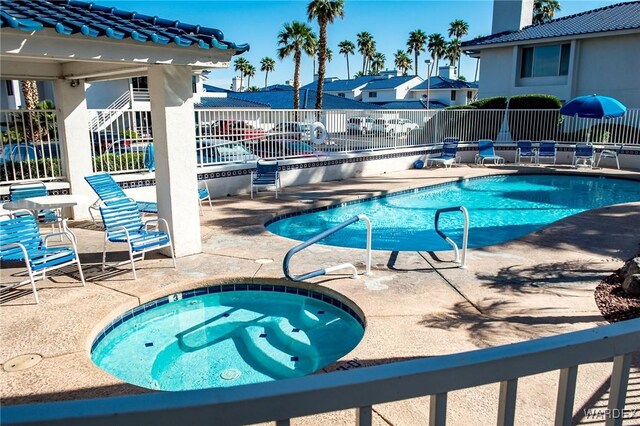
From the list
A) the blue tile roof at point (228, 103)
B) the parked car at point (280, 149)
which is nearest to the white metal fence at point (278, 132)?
the parked car at point (280, 149)

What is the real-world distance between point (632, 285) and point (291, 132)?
1066 centimetres

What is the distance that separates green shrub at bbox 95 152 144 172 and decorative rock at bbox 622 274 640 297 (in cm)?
989

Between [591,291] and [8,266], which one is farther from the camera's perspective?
[8,266]

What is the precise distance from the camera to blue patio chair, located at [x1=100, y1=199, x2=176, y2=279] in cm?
664

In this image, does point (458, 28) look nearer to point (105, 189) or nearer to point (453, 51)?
point (453, 51)

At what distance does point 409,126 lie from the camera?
19.6m

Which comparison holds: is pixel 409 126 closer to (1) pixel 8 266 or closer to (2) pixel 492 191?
(2) pixel 492 191

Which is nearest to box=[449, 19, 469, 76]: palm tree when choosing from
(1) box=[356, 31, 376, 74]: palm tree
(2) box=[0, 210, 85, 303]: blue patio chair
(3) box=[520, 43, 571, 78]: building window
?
(1) box=[356, 31, 376, 74]: palm tree

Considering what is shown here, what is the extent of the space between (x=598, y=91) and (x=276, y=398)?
1035 inches

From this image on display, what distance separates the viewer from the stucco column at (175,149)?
23.0 ft

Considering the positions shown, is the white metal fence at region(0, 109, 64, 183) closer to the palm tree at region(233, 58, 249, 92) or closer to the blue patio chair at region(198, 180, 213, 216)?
the blue patio chair at region(198, 180, 213, 216)

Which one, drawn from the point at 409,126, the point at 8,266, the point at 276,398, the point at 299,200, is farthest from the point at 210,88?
the point at 276,398

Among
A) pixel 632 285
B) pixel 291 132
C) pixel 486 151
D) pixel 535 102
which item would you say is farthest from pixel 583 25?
pixel 632 285

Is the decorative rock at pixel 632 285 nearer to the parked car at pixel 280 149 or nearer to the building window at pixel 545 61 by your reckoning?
the parked car at pixel 280 149
